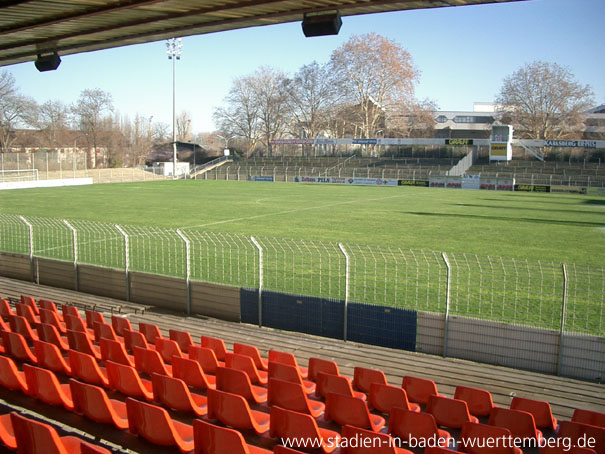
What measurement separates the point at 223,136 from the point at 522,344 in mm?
94909

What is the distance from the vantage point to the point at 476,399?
5.61 meters

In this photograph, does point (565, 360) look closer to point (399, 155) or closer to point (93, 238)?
point (93, 238)

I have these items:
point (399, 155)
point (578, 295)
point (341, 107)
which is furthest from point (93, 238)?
point (341, 107)

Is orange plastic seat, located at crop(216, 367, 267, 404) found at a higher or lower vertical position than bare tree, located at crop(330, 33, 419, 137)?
lower

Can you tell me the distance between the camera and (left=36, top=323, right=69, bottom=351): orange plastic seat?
298 inches

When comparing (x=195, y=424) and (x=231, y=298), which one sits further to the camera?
(x=231, y=298)

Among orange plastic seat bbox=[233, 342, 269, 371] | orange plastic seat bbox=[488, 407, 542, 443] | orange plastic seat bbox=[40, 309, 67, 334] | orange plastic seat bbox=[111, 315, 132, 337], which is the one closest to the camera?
orange plastic seat bbox=[488, 407, 542, 443]

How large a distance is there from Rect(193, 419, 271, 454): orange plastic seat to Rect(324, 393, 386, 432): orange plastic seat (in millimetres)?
1163

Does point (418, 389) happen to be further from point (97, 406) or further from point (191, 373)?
point (97, 406)

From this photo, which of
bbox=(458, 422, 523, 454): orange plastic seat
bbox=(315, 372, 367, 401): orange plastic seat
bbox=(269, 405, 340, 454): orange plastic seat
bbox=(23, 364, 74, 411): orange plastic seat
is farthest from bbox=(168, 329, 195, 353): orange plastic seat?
bbox=(458, 422, 523, 454): orange plastic seat

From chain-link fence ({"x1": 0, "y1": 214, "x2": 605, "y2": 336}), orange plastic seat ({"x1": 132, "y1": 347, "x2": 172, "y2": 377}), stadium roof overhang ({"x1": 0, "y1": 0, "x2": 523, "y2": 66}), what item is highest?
stadium roof overhang ({"x1": 0, "y1": 0, "x2": 523, "y2": 66})

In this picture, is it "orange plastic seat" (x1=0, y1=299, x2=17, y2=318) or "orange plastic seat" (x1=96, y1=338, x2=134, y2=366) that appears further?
"orange plastic seat" (x1=0, y1=299, x2=17, y2=318)

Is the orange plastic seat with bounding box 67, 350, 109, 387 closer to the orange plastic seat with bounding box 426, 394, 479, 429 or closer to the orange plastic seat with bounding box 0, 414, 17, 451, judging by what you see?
the orange plastic seat with bounding box 0, 414, 17, 451

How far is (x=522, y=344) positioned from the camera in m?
7.97
